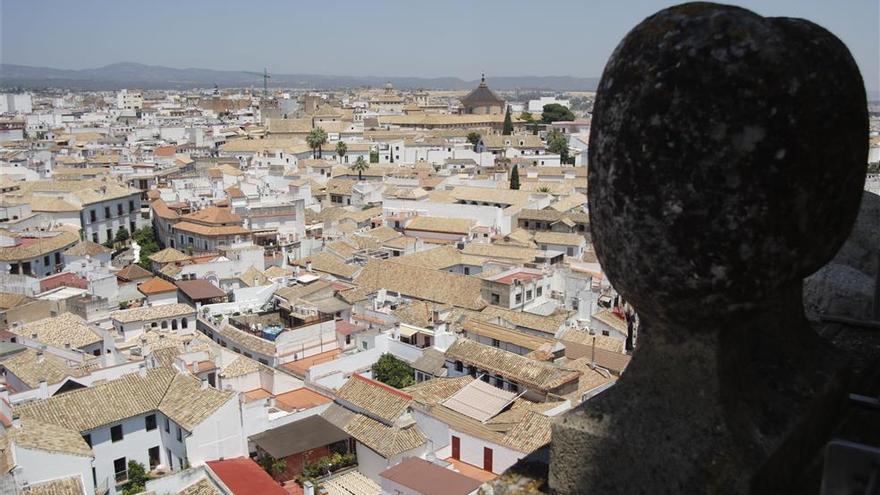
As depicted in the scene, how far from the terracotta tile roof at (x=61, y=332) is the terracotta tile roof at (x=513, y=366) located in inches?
463

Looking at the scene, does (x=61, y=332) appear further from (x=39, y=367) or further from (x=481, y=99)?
(x=481, y=99)

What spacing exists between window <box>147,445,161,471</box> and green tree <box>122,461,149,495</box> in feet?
0.99

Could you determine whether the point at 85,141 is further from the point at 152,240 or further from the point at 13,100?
the point at 13,100

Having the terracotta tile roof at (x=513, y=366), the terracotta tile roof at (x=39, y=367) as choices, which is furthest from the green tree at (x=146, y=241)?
the terracotta tile roof at (x=513, y=366)

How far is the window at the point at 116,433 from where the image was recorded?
18250 millimetres

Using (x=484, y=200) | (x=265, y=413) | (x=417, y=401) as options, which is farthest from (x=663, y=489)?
(x=484, y=200)

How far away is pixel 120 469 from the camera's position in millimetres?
18578

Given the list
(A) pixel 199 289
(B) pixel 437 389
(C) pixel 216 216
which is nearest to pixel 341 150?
(C) pixel 216 216

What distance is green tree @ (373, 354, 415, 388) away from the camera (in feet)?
73.5

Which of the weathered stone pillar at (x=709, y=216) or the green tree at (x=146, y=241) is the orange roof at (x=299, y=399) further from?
the green tree at (x=146, y=241)

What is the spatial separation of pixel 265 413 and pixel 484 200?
99.2ft

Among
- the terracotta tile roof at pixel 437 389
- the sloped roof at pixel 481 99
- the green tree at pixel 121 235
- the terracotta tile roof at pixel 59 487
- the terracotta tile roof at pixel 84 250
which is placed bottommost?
the green tree at pixel 121 235

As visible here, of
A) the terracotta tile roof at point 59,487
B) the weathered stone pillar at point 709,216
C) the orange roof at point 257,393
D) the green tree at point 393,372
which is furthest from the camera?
the green tree at point 393,372

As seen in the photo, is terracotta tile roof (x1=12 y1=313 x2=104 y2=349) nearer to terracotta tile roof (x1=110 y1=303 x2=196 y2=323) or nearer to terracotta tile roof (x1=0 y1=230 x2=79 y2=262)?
terracotta tile roof (x1=110 y1=303 x2=196 y2=323)
